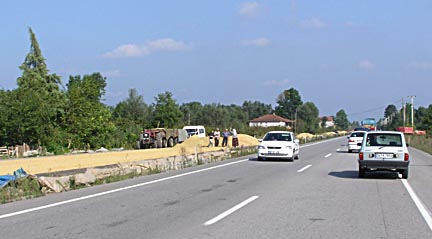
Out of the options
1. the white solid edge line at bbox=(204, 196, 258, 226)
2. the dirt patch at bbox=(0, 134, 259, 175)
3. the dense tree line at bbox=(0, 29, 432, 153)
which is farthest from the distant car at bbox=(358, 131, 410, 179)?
the dense tree line at bbox=(0, 29, 432, 153)

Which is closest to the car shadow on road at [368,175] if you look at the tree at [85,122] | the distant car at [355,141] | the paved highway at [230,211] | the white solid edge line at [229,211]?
the paved highway at [230,211]

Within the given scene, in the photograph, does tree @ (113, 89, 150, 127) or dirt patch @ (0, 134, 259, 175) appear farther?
tree @ (113, 89, 150, 127)

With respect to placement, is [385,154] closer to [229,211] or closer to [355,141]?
[229,211]

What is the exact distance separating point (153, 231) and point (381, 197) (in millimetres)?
7087

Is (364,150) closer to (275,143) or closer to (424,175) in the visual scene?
(424,175)

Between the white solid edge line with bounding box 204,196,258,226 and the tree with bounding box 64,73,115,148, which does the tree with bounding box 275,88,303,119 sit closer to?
the tree with bounding box 64,73,115,148

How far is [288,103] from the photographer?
18075 cm

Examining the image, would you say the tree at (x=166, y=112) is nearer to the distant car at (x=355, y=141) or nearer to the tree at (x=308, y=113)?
the distant car at (x=355, y=141)

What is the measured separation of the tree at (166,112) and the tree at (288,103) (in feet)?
301

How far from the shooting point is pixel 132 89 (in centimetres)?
10438

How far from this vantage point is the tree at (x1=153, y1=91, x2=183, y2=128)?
85.9 metres

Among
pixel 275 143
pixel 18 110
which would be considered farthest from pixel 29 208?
pixel 18 110

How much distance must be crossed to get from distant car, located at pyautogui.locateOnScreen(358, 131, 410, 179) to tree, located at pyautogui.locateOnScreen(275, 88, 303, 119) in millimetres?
156396

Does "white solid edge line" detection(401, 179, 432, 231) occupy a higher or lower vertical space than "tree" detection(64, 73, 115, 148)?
lower
